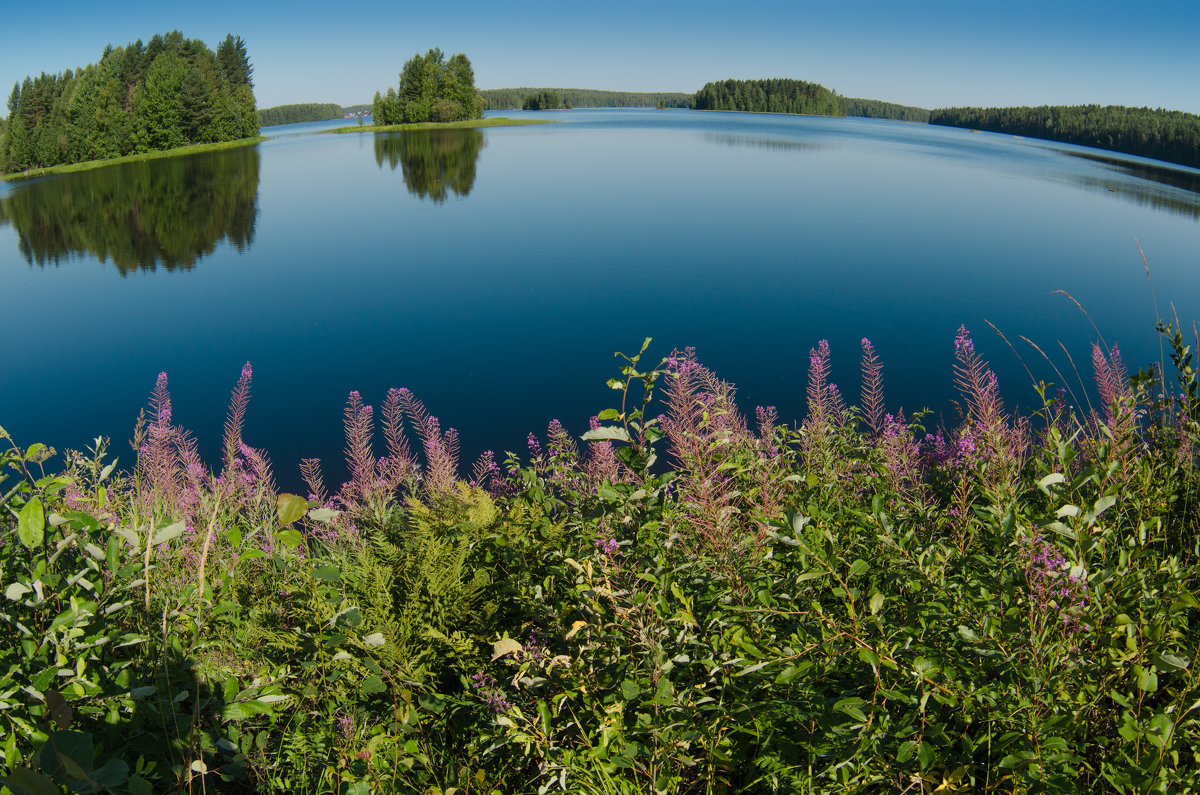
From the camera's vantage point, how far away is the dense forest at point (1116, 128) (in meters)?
42.2

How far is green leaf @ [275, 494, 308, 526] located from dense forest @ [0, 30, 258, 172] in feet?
186

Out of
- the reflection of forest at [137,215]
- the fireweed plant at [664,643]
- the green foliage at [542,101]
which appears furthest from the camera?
the green foliage at [542,101]

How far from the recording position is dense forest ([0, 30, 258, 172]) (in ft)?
143

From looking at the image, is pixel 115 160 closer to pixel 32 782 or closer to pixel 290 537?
pixel 290 537

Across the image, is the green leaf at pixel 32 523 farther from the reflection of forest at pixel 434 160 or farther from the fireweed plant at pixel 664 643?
the reflection of forest at pixel 434 160

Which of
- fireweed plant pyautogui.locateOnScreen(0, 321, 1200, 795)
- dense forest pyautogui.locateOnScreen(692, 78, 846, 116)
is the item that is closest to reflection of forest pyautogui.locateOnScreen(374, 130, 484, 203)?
fireweed plant pyautogui.locateOnScreen(0, 321, 1200, 795)

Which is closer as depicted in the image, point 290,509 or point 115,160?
point 290,509

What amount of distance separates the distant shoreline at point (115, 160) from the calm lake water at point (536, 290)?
20.5 metres

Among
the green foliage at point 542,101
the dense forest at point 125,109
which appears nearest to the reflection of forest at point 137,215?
the dense forest at point 125,109

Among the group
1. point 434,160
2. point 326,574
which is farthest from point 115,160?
point 326,574

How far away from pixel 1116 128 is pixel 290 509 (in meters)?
69.9

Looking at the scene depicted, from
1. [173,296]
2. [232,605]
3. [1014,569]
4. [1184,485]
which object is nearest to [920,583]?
[1014,569]

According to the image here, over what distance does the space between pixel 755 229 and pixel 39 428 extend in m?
14.6

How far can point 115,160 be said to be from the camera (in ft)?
148
